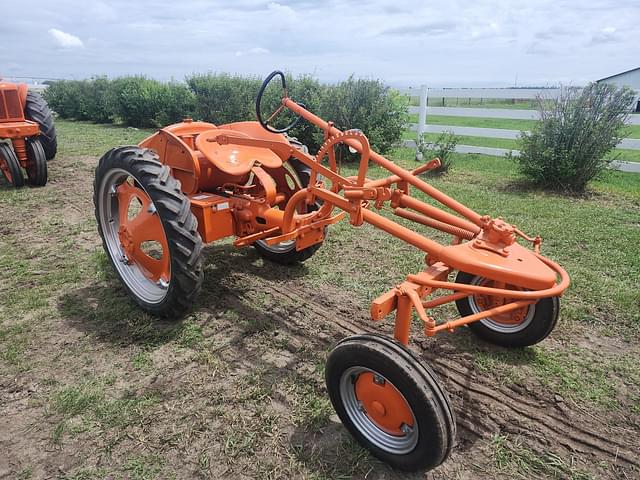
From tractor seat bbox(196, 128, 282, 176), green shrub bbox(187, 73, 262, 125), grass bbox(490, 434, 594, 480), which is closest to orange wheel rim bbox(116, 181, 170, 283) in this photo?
tractor seat bbox(196, 128, 282, 176)

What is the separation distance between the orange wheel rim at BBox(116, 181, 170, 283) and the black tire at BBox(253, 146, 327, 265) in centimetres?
113

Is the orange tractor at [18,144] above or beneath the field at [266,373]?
above

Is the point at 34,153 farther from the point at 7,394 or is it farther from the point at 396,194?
the point at 396,194

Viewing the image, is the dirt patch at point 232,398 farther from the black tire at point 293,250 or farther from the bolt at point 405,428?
the black tire at point 293,250

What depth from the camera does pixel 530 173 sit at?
24.6 ft

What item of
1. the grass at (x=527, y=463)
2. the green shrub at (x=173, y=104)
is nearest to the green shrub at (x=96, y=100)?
the green shrub at (x=173, y=104)

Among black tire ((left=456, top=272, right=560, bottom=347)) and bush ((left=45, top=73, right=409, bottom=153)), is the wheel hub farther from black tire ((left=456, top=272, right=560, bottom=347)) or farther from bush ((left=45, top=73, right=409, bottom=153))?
bush ((left=45, top=73, right=409, bottom=153))

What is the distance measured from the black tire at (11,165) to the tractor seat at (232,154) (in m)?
4.96

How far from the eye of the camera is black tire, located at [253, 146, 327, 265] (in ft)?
14.3

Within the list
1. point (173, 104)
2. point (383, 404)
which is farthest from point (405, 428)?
point (173, 104)

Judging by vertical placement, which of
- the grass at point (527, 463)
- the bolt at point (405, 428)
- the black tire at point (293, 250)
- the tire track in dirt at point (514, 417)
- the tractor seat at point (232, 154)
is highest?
the tractor seat at point (232, 154)

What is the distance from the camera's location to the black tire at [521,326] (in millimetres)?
2943

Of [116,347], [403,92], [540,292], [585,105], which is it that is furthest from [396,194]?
[403,92]

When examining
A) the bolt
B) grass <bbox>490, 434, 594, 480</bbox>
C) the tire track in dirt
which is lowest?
grass <bbox>490, 434, 594, 480</bbox>
